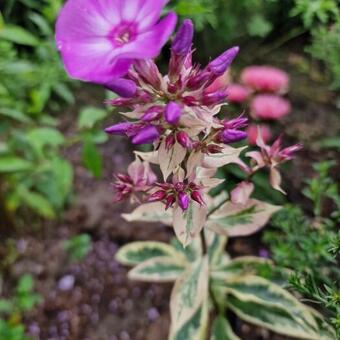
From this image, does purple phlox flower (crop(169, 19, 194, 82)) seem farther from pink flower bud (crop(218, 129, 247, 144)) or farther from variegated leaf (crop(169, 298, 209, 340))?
variegated leaf (crop(169, 298, 209, 340))

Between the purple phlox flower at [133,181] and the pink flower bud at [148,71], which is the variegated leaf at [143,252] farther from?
the pink flower bud at [148,71]

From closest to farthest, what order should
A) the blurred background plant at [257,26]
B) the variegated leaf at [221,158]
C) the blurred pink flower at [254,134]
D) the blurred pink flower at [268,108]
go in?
the variegated leaf at [221,158] → the blurred pink flower at [254,134] → the blurred pink flower at [268,108] → the blurred background plant at [257,26]

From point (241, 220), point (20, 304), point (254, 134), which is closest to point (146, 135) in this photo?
point (241, 220)

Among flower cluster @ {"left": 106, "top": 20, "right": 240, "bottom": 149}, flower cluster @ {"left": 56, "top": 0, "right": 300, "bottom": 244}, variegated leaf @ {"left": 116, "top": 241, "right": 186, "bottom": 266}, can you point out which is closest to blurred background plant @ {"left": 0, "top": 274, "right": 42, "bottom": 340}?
variegated leaf @ {"left": 116, "top": 241, "right": 186, "bottom": 266}

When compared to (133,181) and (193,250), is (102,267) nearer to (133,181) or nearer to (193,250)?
(193,250)

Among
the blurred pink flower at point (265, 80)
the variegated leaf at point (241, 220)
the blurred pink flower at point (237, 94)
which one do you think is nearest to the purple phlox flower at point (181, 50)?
the variegated leaf at point (241, 220)

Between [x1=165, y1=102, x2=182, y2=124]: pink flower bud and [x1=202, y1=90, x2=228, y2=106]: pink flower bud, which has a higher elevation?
[x1=165, y1=102, x2=182, y2=124]: pink flower bud

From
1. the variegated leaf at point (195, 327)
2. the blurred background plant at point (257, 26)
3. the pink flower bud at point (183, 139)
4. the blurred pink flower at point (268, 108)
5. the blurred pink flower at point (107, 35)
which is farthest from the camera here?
the blurred background plant at point (257, 26)
